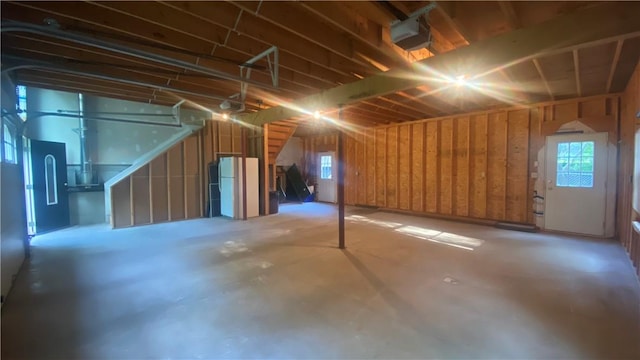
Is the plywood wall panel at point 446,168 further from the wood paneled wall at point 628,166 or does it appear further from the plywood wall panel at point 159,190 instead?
the plywood wall panel at point 159,190

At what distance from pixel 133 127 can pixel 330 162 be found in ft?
18.9

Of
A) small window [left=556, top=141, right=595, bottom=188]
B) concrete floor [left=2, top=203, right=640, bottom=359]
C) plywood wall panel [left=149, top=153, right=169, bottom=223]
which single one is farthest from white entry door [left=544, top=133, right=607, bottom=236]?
plywood wall panel [left=149, top=153, right=169, bottom=223]

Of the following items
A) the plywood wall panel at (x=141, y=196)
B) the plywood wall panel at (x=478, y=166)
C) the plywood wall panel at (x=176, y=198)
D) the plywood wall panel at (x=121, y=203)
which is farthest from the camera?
the plywood wall panel at (x=176, y=198)

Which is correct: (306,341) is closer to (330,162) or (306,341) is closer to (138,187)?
(138,187)

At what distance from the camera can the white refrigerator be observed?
6797mm

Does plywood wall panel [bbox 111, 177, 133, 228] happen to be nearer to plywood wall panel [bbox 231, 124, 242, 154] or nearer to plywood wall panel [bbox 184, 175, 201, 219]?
plywood wall panel [bbox 184, 175, 201, 219]

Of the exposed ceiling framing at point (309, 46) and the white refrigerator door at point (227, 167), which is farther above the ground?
the exposed ceiling framing at point (309, 46)

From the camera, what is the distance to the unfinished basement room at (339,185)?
2.20m

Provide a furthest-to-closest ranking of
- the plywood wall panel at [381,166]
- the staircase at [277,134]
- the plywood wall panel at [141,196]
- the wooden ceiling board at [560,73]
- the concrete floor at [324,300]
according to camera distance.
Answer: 1. the plywood wall panel at [381,166]
2. the staircase at [277,134]
3. the plywood wall panel at [141,196]
4. the wooden ceiling board at [560,73]
5. the concrete floor at [324,300]

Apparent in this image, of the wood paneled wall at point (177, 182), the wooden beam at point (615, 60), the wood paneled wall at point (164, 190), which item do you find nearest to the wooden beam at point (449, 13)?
the wooden beam at point (615, 60)

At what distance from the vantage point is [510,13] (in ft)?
7.95

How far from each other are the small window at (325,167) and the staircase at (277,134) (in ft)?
8.22

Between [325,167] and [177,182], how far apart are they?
16.1 feet

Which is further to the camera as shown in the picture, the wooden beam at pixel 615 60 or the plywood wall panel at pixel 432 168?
the plywood wall panel at pixel 432 168
